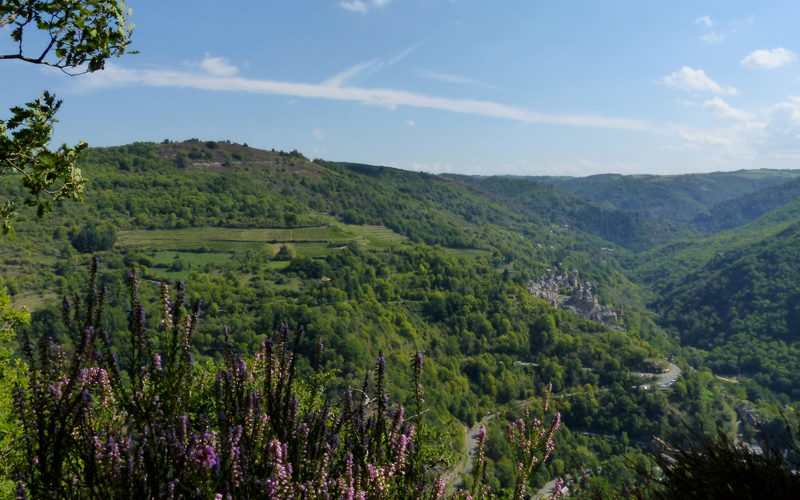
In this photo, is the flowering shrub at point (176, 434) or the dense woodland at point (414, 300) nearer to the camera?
the flowering shrub at point (176, 434)

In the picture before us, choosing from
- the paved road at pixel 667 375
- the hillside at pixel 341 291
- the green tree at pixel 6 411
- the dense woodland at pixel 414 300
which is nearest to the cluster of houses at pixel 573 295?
the dense woodland at pixel 414 300

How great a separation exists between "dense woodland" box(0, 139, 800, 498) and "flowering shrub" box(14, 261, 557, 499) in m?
29.0

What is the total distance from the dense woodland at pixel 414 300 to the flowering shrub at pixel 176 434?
29.0 m

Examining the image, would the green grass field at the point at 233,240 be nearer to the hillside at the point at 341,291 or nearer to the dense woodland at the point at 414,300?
the hillside at the point at 341,291

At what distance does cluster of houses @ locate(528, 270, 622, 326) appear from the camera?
364 feet

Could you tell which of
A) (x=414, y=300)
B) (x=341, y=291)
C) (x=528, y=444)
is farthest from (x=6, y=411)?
(x=414, y=300)

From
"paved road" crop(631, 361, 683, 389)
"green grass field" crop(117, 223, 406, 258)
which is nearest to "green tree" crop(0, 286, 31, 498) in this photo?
"green grass field" crop(117, 223, 406, 258)

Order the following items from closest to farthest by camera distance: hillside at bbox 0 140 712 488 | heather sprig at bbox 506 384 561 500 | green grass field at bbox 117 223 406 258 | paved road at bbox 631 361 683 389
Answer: heather sprig at bbox 506 384 561 500 → hillside at bbox 0 140 712 488 → paved road at bbox 631 361 683 389 → green grass field at bbox 117 223 406 258

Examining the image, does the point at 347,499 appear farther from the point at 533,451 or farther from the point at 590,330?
the point at 590,330

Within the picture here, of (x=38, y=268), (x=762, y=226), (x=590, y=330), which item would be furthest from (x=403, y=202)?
(x=762, y=226)

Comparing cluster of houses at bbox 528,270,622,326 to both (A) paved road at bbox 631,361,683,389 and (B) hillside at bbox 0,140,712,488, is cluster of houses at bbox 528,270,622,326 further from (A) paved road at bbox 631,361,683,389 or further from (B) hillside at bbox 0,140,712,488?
(A) paved road at bbox 631,361,683,389

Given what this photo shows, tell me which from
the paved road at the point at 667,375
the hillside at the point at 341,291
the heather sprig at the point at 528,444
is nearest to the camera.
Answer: the heather sprig at the point at 528,444

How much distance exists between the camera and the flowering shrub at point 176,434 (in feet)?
10.5

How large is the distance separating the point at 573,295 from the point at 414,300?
52773 mm
